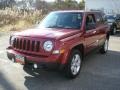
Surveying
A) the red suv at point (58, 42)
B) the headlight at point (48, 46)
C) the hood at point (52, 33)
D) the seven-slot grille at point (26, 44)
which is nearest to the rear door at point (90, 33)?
the red suv at point (58, 42)

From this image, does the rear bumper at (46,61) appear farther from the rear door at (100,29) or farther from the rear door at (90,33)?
the rear door at (100,29)

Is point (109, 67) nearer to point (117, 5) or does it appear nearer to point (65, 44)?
point (65, 44)

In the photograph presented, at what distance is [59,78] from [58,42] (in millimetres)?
1153

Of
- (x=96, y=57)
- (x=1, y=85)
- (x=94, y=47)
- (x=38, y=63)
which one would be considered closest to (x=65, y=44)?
(x=38, y=63)

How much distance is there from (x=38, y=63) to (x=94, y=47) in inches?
108

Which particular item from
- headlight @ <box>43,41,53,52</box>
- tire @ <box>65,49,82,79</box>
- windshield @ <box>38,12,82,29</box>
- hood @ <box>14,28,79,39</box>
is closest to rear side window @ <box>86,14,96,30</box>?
windshield @ <box>38,12,82,29</box>

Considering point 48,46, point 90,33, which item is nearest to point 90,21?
point 90,33

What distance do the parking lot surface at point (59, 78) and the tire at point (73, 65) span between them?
15cm

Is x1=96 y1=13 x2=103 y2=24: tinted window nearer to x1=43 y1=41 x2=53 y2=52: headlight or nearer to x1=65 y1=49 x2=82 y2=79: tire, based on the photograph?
x1=65 y1=49 x2=82 y2=79: tire

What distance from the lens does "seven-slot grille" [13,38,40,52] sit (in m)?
5.75

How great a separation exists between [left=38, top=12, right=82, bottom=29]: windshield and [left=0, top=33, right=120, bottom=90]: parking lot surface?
1321 millimetres

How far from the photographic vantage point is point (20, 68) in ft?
23.5

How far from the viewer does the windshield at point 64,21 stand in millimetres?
6950

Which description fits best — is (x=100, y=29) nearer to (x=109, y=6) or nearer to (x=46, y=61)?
(x=46, y=61)
